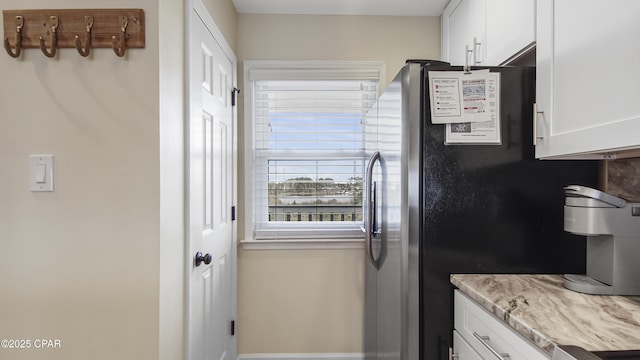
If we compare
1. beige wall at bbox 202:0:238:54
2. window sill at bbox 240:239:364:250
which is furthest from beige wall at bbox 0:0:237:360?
window sill at bbox 240:239:364:250

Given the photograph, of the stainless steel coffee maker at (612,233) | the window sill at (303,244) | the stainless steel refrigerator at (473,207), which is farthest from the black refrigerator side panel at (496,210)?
the window sill at (303,244)

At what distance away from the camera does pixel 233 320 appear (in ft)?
7.39

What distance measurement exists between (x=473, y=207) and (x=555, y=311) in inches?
17.4

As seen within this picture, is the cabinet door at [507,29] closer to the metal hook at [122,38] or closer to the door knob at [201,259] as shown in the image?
the metal hook at [122,38]

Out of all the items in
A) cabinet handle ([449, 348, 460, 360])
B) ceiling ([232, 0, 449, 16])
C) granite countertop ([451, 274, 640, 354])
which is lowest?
cabinet handle ([449, 348, 460, 360])

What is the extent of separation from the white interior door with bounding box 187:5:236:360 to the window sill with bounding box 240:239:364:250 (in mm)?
155

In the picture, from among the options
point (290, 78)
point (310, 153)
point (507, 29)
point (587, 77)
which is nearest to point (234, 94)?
point (290, 78)

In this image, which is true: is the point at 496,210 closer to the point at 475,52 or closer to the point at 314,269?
the point at 475,52

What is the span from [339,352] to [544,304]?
1685mm

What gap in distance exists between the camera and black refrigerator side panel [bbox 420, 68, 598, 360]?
1.29 m

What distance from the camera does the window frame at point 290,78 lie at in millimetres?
2344

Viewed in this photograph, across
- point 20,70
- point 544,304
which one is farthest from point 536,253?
point 20,70

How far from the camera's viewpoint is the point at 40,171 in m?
1.09

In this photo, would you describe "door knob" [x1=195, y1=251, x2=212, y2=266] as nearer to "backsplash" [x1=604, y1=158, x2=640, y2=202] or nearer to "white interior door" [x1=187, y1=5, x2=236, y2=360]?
"white interior door" [x1=187, y1=5, x2=236, y2=360]
